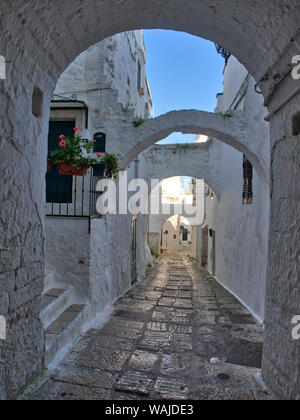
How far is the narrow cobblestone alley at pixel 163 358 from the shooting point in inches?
98.9

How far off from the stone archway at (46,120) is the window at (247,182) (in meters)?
3.55

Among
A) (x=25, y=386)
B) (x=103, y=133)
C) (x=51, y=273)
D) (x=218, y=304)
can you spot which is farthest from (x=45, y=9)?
(x=218, y=304)

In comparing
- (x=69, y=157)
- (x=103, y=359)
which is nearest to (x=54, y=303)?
(x=103, y=359)

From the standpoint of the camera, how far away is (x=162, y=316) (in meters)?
4.84

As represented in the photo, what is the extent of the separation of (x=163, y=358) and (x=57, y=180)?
13.5ft

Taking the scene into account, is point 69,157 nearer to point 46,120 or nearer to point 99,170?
point 99,170

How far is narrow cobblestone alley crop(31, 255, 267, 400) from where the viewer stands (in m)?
2.51

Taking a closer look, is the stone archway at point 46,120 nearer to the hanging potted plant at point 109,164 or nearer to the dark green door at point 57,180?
the hanging potted plant at point 109,164

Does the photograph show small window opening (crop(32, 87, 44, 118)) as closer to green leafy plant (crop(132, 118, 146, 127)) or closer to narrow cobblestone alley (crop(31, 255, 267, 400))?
narrow cobblestone alley (crop(31, 255, 267, 400))

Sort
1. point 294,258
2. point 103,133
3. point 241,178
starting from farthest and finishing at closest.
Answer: point 241,178
point 103,133
point 294,258

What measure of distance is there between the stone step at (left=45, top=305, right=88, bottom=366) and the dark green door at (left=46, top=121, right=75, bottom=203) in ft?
8.36

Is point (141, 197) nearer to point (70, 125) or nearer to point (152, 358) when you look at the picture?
point (70, 125)

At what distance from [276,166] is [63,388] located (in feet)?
9.09

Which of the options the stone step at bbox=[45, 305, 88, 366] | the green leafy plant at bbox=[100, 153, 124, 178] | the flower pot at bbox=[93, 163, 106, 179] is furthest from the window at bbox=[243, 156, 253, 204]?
the stone step at bbox=[45, 305, 88, 366]
